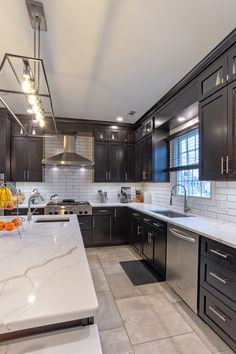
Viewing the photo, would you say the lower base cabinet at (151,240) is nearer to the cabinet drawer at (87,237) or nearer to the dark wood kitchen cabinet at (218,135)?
the cabinet drawer at (87,237)

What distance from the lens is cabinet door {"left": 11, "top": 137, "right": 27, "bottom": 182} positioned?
13.9 feet

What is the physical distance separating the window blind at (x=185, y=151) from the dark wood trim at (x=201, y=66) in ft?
2.11

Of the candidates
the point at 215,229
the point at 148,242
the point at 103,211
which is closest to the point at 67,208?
the point at 103,211

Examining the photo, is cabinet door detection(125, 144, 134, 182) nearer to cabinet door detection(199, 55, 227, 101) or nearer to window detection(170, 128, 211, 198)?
window detection(170, 128, 211, 198)

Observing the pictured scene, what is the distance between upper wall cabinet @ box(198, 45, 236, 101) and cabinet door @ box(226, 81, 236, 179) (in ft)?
0.42

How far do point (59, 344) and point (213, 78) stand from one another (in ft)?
8.43

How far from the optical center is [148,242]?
3303 millimetres

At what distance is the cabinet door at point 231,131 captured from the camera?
6.31 ft

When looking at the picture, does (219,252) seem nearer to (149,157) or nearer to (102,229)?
(149,157)

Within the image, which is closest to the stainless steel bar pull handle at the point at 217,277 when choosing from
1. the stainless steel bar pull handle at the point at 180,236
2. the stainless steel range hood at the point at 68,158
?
the stainless steel bar pull handle at the point at 180,236

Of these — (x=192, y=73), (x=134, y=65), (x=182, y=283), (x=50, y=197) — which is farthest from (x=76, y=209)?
(x=192, y=73)

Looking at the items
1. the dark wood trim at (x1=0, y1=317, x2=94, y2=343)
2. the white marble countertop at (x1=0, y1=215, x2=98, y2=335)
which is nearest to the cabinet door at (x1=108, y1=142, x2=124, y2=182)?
the white marble countertop at (x1=0, y1=215, x2=98, y2=335)

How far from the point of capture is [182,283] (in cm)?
231

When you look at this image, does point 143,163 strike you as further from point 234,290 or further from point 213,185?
point 234,290
